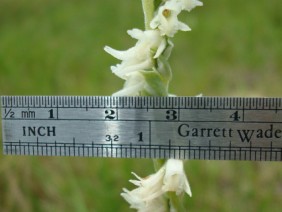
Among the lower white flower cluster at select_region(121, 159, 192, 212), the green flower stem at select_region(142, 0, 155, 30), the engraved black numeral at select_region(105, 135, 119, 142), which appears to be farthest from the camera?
the engraved black numeral at select_region(105, 135, 119, 142)

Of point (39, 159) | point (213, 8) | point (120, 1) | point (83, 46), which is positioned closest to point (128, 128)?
point (39, 159)

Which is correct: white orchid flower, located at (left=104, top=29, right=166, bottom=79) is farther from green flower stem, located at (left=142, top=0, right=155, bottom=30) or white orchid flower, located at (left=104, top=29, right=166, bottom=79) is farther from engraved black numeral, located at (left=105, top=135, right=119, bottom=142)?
engraved black numeral, located at (left=105, top=135, right=119, bottom=142)

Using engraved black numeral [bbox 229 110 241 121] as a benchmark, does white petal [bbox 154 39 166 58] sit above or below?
above

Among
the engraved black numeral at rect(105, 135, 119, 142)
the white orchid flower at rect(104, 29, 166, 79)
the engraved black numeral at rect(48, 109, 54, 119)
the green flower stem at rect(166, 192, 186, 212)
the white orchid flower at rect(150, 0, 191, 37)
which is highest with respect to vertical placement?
the white orchid flower at rect(150, 0, 191, 37)

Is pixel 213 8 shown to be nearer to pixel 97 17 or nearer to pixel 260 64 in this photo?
pixel 97 17

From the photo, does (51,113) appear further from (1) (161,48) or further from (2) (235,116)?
(2) (235,116)

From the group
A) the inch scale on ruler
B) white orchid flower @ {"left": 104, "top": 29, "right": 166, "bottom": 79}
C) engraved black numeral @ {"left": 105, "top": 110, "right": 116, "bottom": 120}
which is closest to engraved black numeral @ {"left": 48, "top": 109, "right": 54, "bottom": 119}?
the inch scale on ruler
